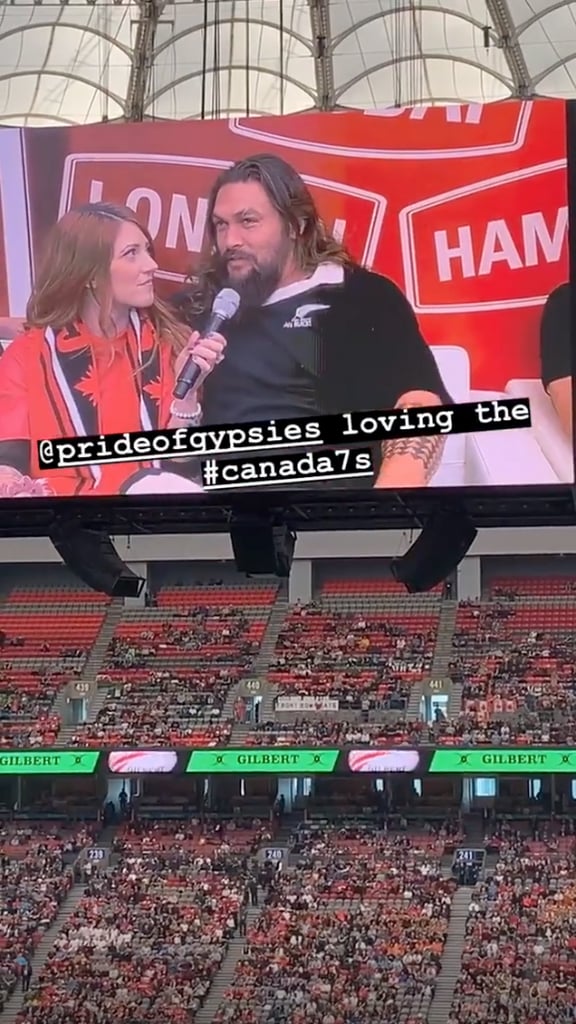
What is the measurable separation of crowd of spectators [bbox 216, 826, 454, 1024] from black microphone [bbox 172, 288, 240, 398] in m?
13.1

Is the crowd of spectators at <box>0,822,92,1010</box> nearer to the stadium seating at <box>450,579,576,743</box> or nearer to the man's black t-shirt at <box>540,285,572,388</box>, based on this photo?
the stadium seating at <box>450,579,576,743</box>

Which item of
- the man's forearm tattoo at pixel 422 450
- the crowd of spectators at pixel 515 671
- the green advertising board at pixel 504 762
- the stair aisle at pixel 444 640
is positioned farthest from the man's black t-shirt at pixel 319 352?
the stair aisle at pixel 444 640

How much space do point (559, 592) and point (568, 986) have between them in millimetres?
12447

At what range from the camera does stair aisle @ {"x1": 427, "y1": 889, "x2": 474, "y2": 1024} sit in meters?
21.8

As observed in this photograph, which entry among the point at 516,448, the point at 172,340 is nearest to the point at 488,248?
the point at 516,448

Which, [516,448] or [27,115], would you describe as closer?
[516,448]

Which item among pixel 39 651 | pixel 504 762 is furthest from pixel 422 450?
pixel 39 651

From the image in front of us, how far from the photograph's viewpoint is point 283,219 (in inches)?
419

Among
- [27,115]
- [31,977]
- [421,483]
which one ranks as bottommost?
[31,977]

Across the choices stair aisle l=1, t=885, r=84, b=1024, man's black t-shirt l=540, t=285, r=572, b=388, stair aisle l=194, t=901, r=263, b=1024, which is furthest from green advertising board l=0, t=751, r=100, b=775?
man's black t-shirt l=540, t=285, r=572, b=388

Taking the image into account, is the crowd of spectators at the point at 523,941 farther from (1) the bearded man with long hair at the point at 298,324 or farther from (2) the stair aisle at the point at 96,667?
(1) the bearded man with long hair at the point at 298,324

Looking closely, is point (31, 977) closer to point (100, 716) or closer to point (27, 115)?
point (100, 716)

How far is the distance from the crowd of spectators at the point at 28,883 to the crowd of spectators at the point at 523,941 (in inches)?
259

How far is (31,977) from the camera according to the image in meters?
23.4
